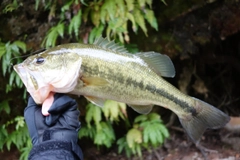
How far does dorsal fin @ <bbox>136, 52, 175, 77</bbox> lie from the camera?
212cm

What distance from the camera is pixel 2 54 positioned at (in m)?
3.60

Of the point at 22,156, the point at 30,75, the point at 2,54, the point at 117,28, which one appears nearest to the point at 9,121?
the point at 22,156

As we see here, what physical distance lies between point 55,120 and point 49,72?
0.94ft

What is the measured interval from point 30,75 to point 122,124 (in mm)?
2638

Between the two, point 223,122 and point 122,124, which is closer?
point 223,122

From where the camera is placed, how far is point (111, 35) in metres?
3.41

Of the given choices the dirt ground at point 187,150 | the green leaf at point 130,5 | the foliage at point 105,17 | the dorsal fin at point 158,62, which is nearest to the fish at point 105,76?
the dorsal fin at point 158,62

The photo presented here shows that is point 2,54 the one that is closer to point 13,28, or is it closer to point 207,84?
point 13,28

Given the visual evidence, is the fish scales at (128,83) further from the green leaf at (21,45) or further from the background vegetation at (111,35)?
the green leaf at (21,45)

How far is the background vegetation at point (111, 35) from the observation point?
3449 mm

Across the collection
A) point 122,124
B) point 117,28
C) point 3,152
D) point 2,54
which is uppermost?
point 117,28

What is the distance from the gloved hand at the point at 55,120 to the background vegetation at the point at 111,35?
1.54m

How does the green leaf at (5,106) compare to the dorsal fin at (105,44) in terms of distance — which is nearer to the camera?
the dorsal fin at (105,44)

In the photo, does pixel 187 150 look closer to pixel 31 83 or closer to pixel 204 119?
pixel 204 119
